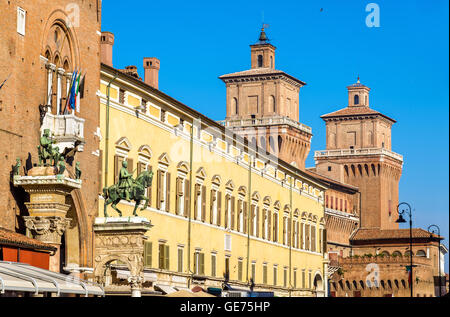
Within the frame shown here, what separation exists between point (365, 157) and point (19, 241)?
4411 inches

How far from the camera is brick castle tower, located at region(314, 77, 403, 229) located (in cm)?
13012

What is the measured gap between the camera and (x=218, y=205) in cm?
4931

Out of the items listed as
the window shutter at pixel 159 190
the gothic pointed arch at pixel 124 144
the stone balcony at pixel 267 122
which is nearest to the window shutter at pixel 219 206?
the window shutter at pixel 159 190

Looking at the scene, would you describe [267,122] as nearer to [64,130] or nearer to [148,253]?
[148,253]

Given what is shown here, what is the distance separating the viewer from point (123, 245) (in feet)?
101

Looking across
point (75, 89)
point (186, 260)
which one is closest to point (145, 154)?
point (186, 260)

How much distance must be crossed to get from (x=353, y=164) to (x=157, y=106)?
9356 centimetres

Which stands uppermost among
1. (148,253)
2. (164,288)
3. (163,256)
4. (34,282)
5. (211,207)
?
(211,207)

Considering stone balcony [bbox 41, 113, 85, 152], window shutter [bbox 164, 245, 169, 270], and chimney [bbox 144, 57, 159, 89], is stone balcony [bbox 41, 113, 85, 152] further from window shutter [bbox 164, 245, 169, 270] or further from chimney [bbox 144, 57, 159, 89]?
chimney [bbox 144, 57, 159, 89]

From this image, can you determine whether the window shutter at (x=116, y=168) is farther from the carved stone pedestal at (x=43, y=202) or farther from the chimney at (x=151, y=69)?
the chimney at (x=151, y=69)

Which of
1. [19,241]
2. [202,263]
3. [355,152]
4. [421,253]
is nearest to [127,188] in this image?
[19,241]

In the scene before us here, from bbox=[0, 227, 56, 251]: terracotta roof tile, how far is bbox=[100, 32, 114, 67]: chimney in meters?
17.3

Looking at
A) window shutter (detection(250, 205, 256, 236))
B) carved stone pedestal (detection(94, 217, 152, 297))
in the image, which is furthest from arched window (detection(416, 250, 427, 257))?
Result: carved stone pedestal (detection(94, 217, 152, 297))

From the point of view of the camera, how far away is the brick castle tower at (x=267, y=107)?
104 m
